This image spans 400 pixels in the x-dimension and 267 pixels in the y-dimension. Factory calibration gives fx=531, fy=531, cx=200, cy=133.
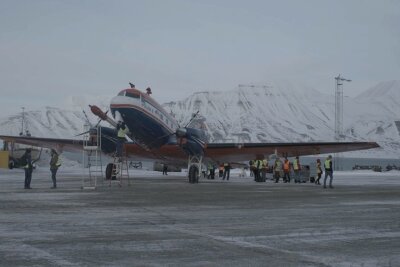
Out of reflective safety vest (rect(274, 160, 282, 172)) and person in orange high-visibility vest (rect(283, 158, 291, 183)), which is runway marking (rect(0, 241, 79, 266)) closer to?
reflective safety vest (rect(274, 160, 282, 172))

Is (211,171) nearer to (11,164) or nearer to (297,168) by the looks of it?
(297,168)

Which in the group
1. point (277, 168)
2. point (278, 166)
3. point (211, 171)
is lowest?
point (211, 171)

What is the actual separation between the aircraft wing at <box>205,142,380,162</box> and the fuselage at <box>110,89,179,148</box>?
168 inches

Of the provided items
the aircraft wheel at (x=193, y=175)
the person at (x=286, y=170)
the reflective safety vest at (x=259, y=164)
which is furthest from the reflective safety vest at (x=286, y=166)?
the aircraft wheel at (x=193, y=175)

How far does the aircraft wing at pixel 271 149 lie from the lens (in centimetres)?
3400

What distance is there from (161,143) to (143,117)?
2819 mm

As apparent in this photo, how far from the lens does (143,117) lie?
2902 centimetres

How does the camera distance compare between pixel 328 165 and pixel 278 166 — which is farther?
pixel 278 166

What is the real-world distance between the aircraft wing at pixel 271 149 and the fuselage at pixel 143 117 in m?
4.26

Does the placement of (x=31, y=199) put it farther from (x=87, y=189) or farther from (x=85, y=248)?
(x=85, y=248)

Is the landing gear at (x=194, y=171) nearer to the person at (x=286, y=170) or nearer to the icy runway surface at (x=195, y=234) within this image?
the person at (x=286, y=170)

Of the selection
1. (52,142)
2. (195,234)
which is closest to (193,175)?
(52,142)

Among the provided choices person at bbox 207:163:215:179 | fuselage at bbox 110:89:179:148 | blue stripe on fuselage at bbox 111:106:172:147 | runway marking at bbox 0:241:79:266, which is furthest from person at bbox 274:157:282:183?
runway marking at bbox 0:241:79:266

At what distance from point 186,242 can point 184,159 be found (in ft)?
80.0
